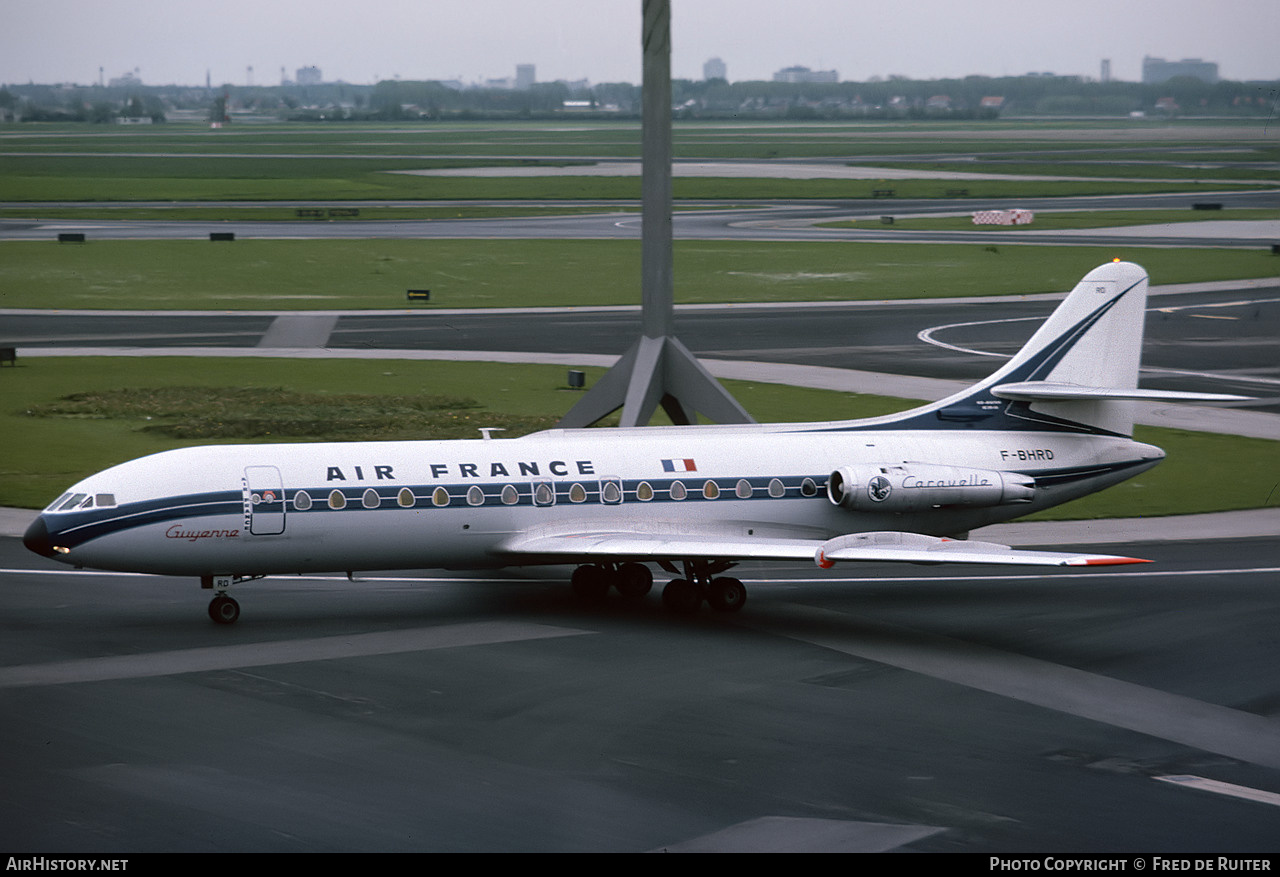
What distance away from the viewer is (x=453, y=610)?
29.1 metres

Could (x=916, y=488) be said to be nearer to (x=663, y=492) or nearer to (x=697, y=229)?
(x=663, y=492)

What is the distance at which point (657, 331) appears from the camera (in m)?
38.2

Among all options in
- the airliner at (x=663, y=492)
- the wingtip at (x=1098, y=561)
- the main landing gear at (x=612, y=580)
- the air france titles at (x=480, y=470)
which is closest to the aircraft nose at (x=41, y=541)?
the airliner at (x=663, y=492)

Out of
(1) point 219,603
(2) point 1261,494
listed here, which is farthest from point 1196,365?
(1) point 219,603

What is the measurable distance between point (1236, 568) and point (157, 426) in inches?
1145

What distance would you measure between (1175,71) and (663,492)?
491 ft

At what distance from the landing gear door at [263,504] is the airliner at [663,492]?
0.03 metres

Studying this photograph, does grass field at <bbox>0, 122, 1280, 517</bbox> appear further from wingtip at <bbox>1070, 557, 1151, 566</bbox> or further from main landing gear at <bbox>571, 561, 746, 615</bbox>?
wingtip at <bbox>1070, 557, 1151, 566</bbox>

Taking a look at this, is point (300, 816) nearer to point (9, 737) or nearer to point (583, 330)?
point (9, 737)

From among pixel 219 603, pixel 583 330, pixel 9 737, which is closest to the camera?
pixel 9 737

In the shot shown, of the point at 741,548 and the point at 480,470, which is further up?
the point at 480,470

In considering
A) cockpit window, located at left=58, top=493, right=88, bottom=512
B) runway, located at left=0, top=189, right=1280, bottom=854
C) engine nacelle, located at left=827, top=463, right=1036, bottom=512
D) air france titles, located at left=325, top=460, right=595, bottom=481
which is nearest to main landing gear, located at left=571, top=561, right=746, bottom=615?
runway, located at left=0, top=189, right=1280, bottom=854

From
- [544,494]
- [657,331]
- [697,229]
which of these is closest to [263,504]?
[544,494]

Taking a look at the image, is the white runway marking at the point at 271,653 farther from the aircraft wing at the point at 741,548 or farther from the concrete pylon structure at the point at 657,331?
the concrete pylon structure at the point at 657,331
